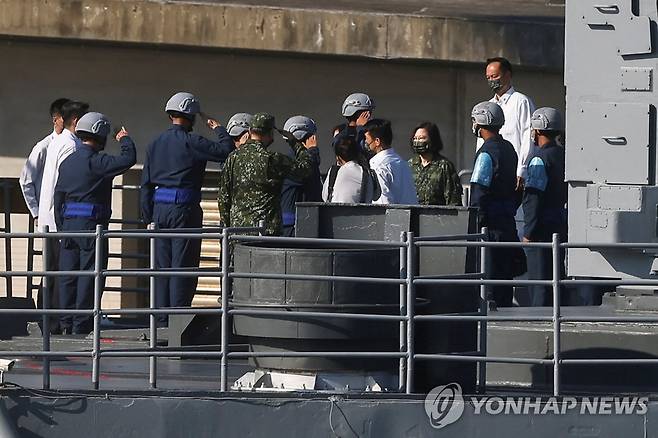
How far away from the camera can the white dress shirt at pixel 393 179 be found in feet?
33.6

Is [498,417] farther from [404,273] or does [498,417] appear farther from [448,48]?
[448,48]

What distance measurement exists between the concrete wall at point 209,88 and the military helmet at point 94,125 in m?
3.93

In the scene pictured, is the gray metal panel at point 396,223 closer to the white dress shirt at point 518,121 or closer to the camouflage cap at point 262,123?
the camouflage cap at point 262,123

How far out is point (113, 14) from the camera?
14.3 metres

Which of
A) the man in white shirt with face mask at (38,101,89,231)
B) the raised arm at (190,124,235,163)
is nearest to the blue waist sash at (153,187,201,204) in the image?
the raised arm at (190,124,235,163)

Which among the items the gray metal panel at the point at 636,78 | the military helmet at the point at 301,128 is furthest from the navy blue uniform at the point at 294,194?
the gray metal panel at the point at 636,78

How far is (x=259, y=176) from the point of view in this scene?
10.2 m

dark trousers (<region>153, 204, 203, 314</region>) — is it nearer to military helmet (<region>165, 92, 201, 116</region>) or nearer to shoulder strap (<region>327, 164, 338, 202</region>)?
military helmet (<region>165, 92, 201, 116</region>)

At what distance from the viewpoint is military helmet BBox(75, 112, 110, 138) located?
1102 cm

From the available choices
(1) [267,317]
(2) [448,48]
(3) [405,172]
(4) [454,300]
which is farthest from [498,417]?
(2) [448,48]

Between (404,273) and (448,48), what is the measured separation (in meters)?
7.36

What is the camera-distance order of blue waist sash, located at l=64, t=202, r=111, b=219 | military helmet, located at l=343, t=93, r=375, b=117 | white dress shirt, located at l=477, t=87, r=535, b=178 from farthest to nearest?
white dress shirt, located at l=477, t=87, r=535, b=178
military helmet, located at l=343, t=93, r=375, b=117
blue waist sash, located at l=64, t=202, r=111, b=219

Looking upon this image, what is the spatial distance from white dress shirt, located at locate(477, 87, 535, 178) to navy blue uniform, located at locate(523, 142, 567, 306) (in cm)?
30

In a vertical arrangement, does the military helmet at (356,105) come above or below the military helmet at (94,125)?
above
